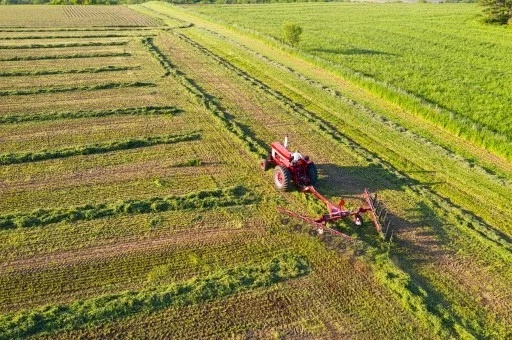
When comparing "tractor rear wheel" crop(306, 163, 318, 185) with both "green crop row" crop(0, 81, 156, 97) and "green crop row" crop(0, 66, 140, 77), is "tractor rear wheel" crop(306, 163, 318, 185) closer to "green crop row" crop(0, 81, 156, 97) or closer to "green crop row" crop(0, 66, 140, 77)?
"green crop row" crop(0, 81, 156, 97)

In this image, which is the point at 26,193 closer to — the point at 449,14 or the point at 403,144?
the point at 403,144

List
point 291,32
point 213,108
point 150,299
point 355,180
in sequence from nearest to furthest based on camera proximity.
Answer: point 150,299
point 355,180
point 213,108
point 291,32

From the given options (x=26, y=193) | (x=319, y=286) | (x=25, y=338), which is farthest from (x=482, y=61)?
(x=25, y=338)

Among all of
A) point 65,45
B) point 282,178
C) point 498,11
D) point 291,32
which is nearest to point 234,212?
point 282,178

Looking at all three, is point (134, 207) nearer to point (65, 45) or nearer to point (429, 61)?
point (429, 61)

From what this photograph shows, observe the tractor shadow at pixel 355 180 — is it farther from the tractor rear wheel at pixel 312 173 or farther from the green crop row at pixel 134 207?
the green crop row at pixel 134 207

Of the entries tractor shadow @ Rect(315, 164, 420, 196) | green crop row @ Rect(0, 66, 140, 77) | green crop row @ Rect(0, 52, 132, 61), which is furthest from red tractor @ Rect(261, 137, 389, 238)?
green crop row @ Rect(0, 52, 132, 61)
